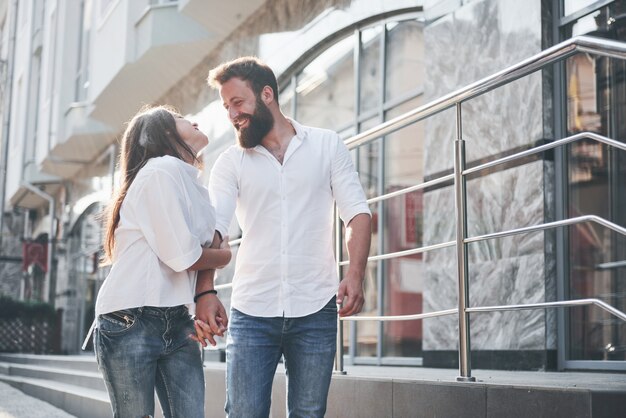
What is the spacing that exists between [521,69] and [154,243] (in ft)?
5.65

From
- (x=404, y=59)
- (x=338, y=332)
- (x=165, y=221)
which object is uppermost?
(x=404, y=59)

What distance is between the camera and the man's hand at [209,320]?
307cm

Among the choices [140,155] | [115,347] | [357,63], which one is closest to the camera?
[115,347]

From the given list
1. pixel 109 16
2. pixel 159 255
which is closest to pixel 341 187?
pixel 159 255

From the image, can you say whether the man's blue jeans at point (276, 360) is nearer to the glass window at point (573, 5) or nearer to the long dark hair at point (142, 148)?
the long dark hair at point (142, 148)

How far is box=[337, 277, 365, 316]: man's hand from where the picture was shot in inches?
125

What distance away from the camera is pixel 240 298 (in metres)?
3.37

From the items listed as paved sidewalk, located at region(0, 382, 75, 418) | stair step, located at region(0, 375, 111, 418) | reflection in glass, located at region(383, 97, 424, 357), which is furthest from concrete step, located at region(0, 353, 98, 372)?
reflection in glass, located at region(383, 97, 424, 357)

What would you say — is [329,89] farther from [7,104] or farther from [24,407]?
[7,104]

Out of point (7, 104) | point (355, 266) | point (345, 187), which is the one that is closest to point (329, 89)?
point (345, 187)

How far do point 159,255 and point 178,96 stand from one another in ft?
32.8

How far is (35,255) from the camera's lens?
2253 cm

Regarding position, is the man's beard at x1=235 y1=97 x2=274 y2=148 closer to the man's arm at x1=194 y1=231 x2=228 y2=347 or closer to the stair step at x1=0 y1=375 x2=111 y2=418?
the man's arm at x1=194 y1=231 x2=228 y2=347

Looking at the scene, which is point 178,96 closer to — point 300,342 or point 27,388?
point 27,388
